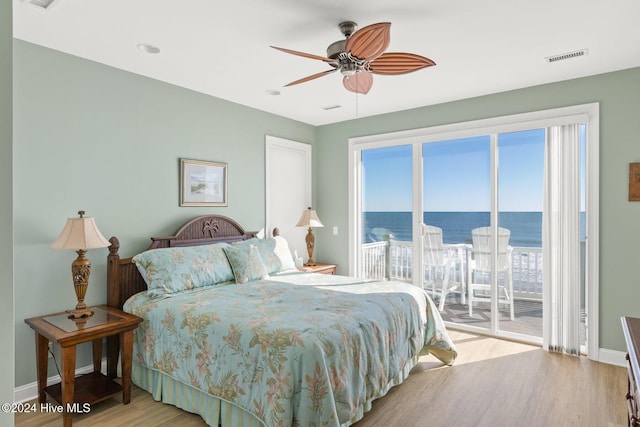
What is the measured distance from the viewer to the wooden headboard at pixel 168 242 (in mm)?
3066

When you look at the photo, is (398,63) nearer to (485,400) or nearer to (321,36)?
(321,36)

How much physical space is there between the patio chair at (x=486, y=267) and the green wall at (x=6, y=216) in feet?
13.5

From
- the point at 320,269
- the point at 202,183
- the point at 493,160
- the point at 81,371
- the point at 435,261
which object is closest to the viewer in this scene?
the point at 81,371

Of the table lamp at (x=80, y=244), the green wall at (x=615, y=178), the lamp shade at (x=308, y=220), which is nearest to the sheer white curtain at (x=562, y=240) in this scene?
the green wall at (x=615, y=178)

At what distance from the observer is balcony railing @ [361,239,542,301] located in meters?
3.86

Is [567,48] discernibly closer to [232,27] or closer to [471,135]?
[471,135]

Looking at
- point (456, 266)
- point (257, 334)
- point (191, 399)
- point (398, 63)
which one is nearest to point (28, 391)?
point (191, 399)

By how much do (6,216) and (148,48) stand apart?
6.96 ft

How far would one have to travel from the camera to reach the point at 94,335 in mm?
2422

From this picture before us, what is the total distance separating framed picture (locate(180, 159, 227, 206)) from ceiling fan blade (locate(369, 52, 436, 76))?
2144 mm

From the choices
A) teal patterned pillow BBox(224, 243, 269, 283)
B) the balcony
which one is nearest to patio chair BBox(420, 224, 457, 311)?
the balcony

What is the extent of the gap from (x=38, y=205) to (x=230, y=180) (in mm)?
1862

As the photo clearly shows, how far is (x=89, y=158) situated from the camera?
9.97ft

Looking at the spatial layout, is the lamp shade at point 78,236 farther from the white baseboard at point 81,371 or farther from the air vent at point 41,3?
the air vent at point 41,3
